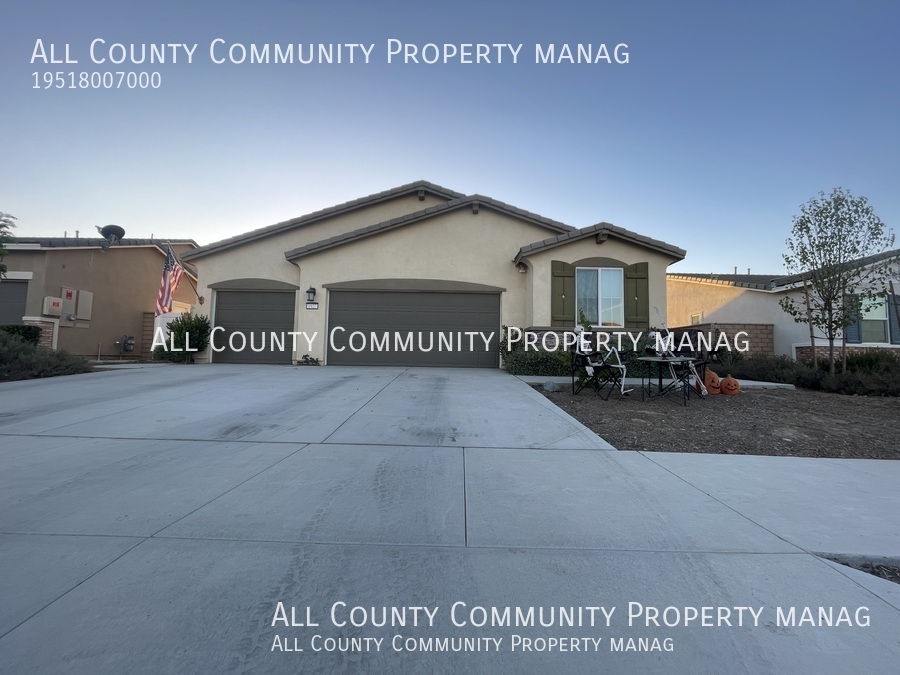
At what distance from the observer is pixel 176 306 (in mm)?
17812

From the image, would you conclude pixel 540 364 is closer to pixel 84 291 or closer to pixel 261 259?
pixel 261 259

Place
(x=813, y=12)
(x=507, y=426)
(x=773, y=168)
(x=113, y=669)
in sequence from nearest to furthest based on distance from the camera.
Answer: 1. (x=113, y=669)
2. (x=507, y=426)
3. (x=813, y=12)
4. (x=773, y=168)

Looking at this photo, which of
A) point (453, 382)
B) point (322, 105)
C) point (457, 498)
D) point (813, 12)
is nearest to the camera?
point (457, 498)

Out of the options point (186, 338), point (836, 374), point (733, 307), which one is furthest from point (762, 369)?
point (186, 338)

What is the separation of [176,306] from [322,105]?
43.8 feet

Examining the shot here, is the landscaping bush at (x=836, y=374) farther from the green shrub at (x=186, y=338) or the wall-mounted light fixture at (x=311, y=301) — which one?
the green shrub at (x=186, y=338)

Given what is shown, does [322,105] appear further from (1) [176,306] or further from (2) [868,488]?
(1) [176,306]

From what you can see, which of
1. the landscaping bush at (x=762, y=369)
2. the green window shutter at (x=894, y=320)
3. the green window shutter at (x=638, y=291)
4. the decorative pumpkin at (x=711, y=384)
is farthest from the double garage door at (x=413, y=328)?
the green window shutter at (x=894, y=320)

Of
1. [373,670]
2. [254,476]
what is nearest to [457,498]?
[373,670]

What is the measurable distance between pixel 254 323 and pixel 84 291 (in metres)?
7.80

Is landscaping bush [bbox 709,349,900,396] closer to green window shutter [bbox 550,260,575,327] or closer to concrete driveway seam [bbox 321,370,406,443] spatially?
green window shutter [bbox 550,260,575,327]

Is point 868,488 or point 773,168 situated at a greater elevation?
point 773,168

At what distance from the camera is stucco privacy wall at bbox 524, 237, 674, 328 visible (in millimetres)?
10875

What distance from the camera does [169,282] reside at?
41.4ft
